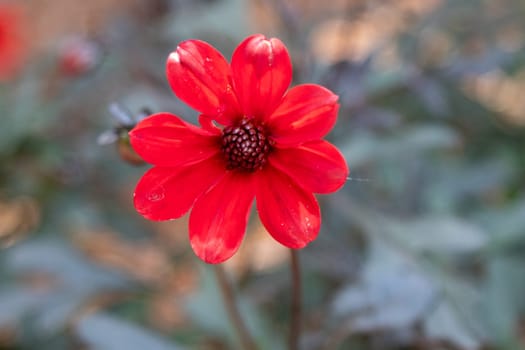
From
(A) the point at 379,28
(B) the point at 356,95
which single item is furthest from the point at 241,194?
(A) the point at 379,28

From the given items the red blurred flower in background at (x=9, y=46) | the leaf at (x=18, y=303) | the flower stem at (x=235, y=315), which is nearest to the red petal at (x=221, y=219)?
the flower stem at (x=235, y=315)

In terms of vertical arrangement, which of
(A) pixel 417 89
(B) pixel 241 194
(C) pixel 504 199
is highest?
(B) pixel 241 194

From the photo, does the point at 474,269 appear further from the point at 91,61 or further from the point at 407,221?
Result: the point at 91,61

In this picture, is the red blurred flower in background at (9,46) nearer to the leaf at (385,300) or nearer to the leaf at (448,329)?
the leaf at (385,300)

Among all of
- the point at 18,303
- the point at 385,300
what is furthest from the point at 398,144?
the point at 18,303

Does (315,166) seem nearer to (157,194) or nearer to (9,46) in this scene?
(157,194)

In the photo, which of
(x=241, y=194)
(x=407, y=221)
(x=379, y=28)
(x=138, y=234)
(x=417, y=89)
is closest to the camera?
(x=241, y=194)

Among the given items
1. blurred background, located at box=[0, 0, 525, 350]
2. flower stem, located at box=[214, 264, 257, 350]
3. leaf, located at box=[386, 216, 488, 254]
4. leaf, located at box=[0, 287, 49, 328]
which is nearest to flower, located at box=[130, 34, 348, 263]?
blurred background, located at box=[0, 0, 525, 350]
